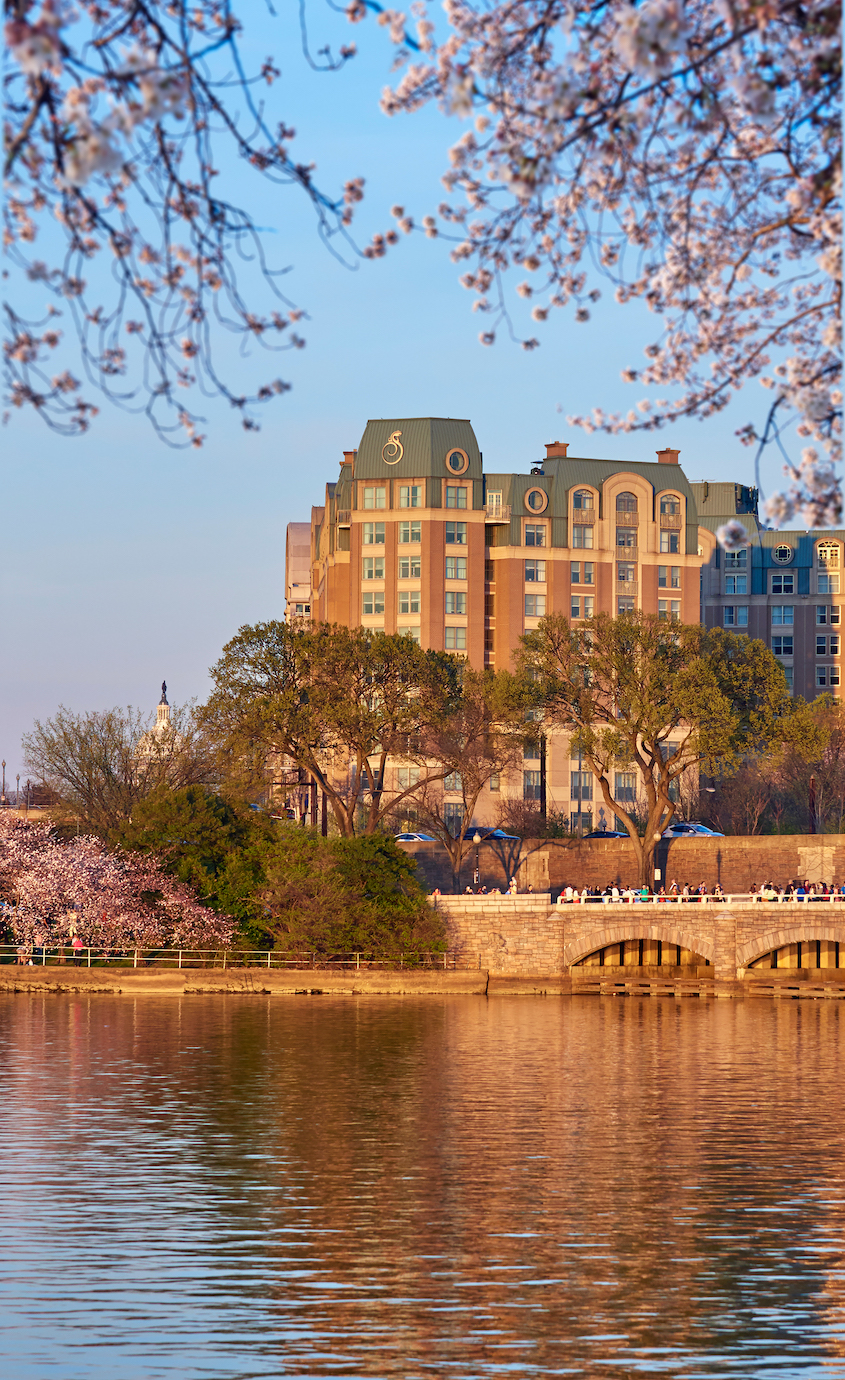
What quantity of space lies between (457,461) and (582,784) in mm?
23997

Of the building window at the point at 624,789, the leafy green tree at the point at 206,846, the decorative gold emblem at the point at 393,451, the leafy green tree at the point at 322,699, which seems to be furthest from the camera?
the decorative gold emblem at the point at 393,451

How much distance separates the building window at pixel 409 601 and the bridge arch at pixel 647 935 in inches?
1647

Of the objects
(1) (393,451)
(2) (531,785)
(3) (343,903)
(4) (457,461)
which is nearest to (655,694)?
(3) (343,903)

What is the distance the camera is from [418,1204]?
27984 mm

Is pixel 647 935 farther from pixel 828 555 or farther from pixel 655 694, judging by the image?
→ pixel 828 555

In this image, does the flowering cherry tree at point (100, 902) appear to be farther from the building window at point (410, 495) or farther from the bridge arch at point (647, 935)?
the building window at point (410, 495)

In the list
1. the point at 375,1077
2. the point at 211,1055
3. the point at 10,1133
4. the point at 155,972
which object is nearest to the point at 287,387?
the point at 10,1133

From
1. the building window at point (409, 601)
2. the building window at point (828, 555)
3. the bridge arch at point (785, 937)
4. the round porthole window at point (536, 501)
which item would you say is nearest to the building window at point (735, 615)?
the building window at point (828, 555)

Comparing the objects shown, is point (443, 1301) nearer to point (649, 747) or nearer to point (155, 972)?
point (155, 972)

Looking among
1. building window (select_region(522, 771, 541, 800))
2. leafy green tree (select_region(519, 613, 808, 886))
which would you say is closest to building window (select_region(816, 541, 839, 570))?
building window (select_region(522, 771, 541, 800))

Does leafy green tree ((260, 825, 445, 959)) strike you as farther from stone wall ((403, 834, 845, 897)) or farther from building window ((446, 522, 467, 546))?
building window ((446, 522, 467, 546))

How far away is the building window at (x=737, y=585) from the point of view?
133m

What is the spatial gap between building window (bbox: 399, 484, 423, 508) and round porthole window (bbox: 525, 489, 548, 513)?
8.56 m

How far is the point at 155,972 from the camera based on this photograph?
237ft
